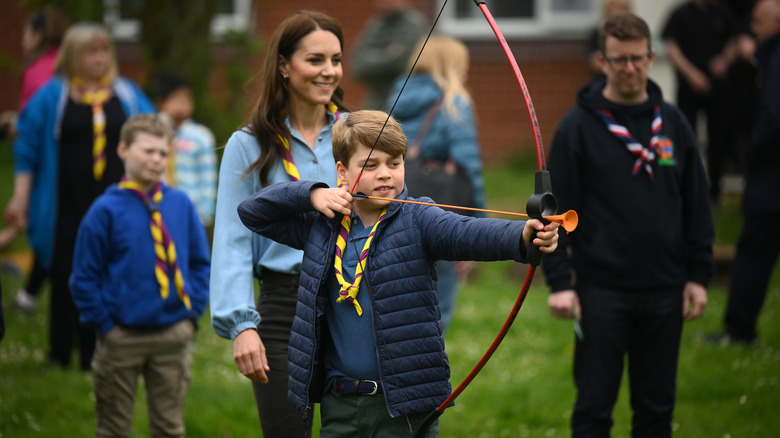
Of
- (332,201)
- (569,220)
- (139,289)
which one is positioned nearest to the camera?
(569,220)

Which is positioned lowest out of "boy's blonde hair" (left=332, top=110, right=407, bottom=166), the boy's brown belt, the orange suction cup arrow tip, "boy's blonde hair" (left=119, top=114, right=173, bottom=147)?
the boy's brown belt

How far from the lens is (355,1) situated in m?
13.1

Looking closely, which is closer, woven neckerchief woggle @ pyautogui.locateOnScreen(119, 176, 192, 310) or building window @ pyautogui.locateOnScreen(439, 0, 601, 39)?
woven neckerchief woggle @ pyautogui.locateOnScreen(119, 176, 192, 310)

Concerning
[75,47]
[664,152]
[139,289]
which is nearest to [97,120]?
[75,47]

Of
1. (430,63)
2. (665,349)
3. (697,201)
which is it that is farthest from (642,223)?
(430,63)

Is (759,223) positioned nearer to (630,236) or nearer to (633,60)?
(630,236)

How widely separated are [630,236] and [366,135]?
59.7 inches

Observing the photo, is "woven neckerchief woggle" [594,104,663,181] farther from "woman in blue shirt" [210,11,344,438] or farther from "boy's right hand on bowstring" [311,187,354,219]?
"boy's right hand on bowstring" [311,187,354,219]

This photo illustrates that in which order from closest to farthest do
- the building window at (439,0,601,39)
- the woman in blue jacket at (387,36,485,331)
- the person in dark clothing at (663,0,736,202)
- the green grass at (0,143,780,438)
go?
the green grass at (0,143,780,438) < the woman in blue jacket at (387,36,485,331) < the person in dark clothing at (663,0,736,202) < the building window at (439,0,601,39)

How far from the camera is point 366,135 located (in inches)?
115

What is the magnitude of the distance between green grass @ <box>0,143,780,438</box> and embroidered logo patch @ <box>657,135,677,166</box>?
1.64 meters

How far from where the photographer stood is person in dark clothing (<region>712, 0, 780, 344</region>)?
599 cm

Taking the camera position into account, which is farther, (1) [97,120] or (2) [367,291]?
(1) [97,120]

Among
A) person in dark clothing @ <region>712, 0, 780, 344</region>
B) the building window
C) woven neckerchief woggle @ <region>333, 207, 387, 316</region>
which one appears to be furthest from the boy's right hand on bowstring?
the building window
